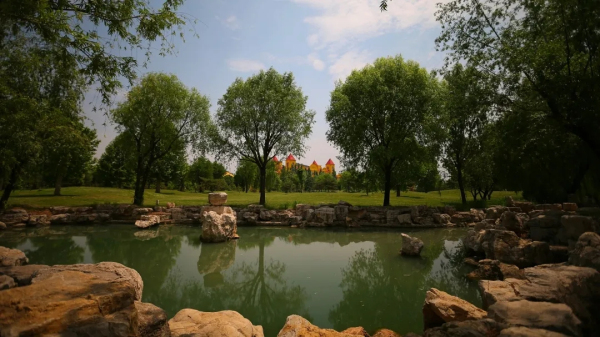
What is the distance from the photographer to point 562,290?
4.95 metres

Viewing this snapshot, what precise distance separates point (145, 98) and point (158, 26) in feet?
68.7

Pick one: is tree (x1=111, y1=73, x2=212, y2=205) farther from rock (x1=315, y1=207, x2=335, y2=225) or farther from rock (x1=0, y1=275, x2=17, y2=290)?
rock (x1=0, y1=275, x2=17, y2=290)

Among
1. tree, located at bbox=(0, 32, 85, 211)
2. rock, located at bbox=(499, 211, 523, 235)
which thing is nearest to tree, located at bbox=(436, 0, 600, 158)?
rock, located at bbox=(499, 211, 523, 235)

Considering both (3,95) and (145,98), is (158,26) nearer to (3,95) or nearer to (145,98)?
(3,95)

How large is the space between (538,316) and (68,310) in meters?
5.74

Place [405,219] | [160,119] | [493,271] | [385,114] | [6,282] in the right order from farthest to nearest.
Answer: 1. [160,119]
2. [385,114]
3. [405,219]
4. [493,271]
5. [6,282]

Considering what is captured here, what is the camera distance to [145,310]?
440 cm

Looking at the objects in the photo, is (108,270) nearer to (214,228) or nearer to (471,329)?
(471,329)

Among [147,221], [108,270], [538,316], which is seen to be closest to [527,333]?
[538,316]

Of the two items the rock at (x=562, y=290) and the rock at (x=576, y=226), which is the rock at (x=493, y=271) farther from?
the rock at (x=562, y=290)

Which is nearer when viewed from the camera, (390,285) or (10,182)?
(390,285)

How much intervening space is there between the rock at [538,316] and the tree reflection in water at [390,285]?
260 centimetres

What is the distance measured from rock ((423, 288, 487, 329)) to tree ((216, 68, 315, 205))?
21.9m

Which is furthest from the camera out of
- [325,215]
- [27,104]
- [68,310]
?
[325,215]
